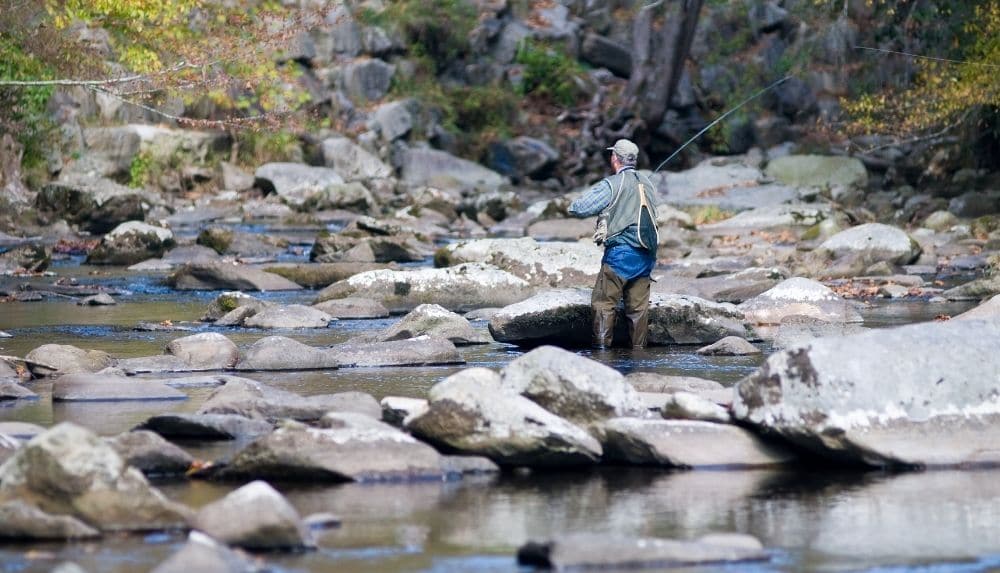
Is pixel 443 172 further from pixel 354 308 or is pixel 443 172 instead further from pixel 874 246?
pixel 354 308

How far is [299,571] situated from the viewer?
Answer: 5109mm

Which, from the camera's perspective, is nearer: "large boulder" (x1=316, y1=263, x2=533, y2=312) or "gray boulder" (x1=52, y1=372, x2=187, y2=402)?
"gray boulder" (x1=52, y1=372, x2=187, y2=402)

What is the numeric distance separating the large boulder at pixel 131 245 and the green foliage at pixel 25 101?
1653 mm

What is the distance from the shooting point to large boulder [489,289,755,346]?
11.6 m

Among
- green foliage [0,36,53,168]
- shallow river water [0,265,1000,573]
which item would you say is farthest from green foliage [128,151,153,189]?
shallow river water [0,265,1000,573]

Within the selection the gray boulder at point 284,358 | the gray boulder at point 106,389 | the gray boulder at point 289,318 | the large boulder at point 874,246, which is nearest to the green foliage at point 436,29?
the large boulder at point 874,246

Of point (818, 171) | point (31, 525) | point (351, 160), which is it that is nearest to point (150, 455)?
point (31, 525)

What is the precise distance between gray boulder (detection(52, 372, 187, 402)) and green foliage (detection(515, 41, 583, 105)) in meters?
30.3

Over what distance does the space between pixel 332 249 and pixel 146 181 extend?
1219cm

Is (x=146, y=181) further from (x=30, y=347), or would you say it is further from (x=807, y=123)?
(x=30, y=347)

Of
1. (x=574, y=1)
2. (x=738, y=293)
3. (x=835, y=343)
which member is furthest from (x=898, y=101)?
(x=574, y=1)

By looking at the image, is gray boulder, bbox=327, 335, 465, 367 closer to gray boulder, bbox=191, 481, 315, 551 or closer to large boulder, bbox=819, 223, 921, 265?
gray boulder, bbox=191, 481, 315, 551

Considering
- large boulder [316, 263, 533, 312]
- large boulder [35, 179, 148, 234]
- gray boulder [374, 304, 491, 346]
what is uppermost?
large boulder [35, 179, 148, 234]

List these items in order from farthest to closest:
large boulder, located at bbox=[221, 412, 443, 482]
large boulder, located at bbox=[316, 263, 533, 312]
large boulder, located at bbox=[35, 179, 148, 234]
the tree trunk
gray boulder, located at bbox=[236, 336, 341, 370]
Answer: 1. the tree trunk
2. large boulder, located at bbox=[35, 179, 148, 234]
3. large boulder, located at bbox=[316, 263, 533, 312]
4. gray boulder, located at bbox=[236, 336, 341, 370]
5. large boulder, located at bbox=[221, 412, 443, 482]
